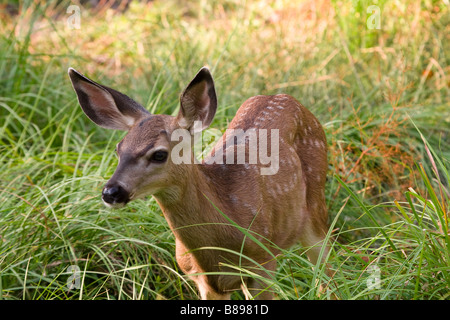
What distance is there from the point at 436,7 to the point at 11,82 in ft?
13.4

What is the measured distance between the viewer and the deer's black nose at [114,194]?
2703 millimetres

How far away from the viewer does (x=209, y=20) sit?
25.3 feet

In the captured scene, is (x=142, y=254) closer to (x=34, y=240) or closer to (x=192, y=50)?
(x=34, y=240)

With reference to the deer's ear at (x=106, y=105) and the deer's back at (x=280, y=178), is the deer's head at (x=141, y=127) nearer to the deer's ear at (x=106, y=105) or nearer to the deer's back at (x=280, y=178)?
the deer's ear at (x=106, y=105)

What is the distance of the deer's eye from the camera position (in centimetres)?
288

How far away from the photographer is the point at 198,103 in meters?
3.10

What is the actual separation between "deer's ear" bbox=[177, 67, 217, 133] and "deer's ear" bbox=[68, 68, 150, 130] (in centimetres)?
22

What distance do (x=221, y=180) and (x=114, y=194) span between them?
82 cm
